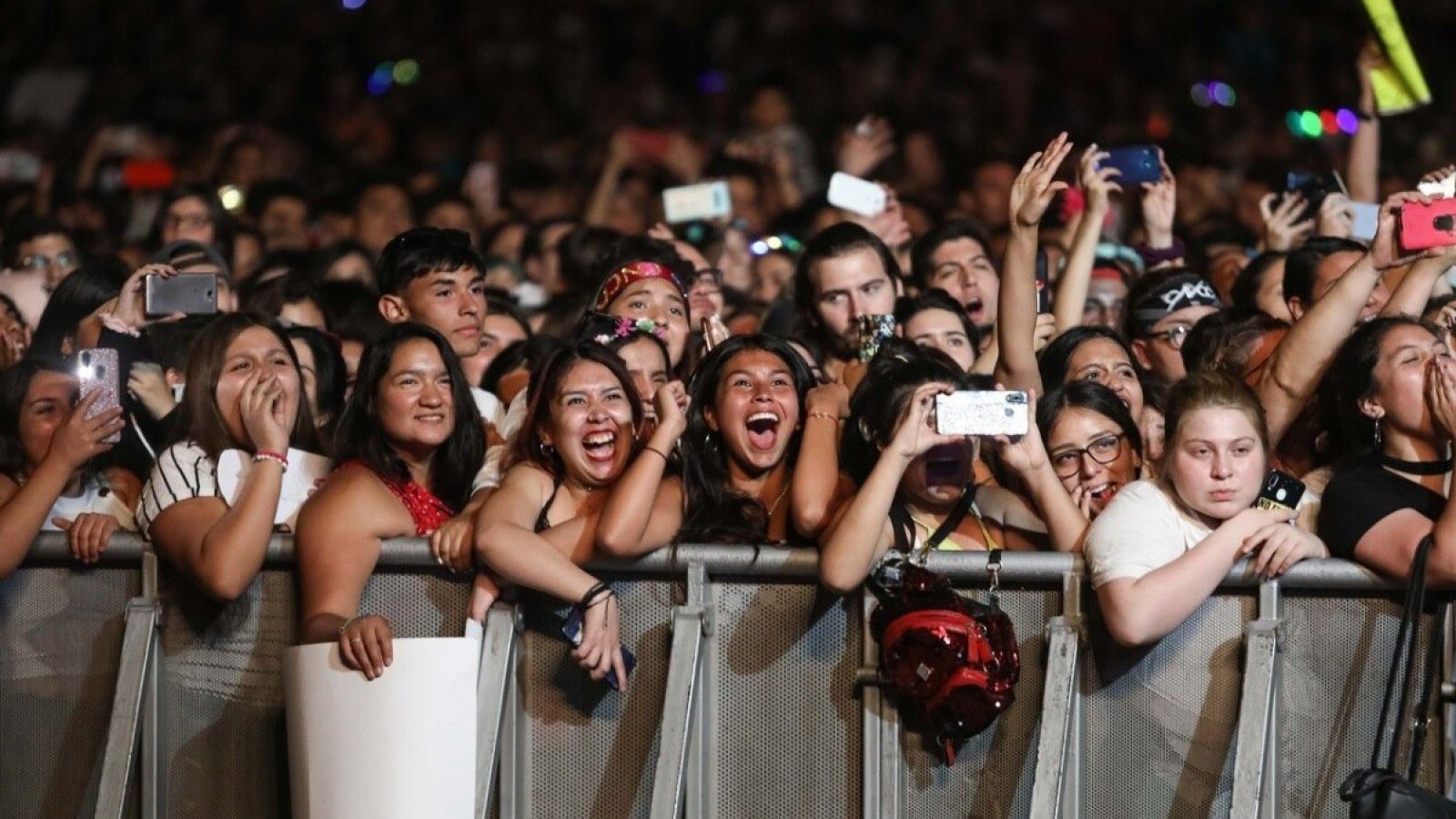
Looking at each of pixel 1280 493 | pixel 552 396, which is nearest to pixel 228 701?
pixel 552 396

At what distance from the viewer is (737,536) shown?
6.57 m

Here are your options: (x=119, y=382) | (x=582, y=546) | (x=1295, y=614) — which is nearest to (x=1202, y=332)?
(x=1295, y=614)

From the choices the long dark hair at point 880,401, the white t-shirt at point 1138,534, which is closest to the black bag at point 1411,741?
the white t-shirt at point 1138,534

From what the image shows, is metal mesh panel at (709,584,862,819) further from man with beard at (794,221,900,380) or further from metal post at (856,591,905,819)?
man with beard at (794,221,900,380)

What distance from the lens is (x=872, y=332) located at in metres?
7.93

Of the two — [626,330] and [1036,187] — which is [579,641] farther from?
[1036,187]

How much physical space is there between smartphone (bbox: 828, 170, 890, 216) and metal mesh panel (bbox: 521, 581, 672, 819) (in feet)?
9.90

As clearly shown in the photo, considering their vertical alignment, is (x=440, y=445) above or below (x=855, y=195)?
below

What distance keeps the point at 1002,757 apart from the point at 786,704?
566 mm

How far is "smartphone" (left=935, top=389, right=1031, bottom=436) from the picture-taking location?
6223 millimetres

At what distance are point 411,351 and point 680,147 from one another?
706 centimetres

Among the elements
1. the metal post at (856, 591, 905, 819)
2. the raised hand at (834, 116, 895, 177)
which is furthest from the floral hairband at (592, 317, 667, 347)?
the raised hand at (834, 116, 895, 177)

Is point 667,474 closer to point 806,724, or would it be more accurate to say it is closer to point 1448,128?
point 806,724

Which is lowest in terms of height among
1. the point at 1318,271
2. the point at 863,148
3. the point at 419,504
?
→ the point at 419,504
